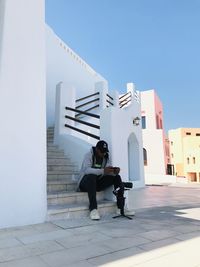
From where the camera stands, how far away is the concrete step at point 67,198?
3612 millimetres

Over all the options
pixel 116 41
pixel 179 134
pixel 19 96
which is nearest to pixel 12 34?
pixel 19 96

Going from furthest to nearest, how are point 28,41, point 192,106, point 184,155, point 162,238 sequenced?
point 184,155, point 192,106, point 28,41, point 162,238

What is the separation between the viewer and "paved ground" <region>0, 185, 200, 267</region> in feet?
6.33

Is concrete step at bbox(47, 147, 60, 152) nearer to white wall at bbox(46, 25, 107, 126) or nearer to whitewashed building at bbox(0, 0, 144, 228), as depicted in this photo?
whitewashed building at bbox(0, 0, 144, 228)

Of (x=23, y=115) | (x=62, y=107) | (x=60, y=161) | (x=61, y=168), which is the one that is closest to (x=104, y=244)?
(x=23, y=115)

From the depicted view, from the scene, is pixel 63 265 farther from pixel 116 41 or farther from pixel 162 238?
pixel 116 41

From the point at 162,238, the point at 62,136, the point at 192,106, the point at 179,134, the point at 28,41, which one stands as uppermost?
the point at 192,106

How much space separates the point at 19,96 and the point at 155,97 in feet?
68.4

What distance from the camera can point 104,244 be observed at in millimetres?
2348

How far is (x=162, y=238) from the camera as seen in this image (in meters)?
2.57

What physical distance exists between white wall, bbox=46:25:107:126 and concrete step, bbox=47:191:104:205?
13.5 ft

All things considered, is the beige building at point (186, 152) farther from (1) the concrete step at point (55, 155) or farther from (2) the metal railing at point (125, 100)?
(1) the concrete step at point (55, 155)

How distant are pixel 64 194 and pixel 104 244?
1.48 m

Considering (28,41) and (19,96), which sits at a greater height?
(28,41)
